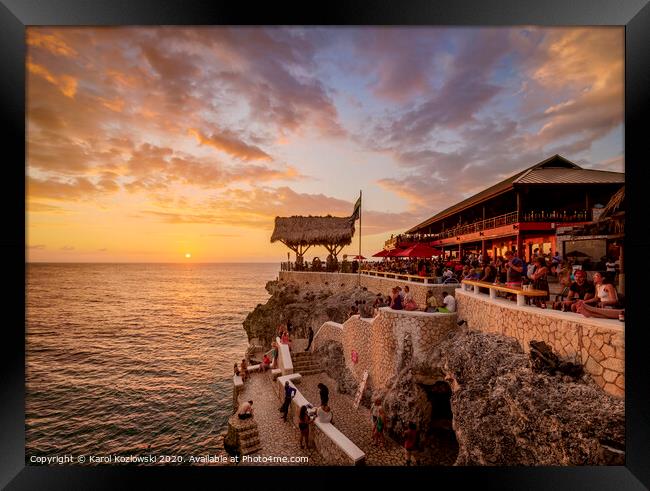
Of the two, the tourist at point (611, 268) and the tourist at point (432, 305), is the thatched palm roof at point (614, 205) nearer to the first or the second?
the tourist at point (611, 268)

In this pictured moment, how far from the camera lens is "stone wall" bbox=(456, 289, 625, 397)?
151 inches

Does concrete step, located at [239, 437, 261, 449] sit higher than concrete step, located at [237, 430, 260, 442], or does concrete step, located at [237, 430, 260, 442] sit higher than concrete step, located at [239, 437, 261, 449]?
concrete step, located at [237, 430, 260, 442]

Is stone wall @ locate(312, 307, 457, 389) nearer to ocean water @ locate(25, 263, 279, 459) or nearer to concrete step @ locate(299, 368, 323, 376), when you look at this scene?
concrete step @ locate(299, 368, 323, 376)

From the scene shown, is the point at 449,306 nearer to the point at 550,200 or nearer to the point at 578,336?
the point at 578,336

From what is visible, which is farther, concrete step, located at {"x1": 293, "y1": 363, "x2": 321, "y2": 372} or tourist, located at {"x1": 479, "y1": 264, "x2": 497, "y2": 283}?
concrete step, located at {"x1": 293, "y1": 363, "x2": 321, "y2": 372}

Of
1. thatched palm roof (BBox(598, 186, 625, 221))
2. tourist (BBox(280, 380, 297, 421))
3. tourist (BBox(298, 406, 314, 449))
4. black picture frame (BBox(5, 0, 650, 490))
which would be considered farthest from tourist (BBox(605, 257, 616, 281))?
tourist (BBox(280, 380, 297, 421))

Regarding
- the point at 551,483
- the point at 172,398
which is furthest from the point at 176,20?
the point at 172,398

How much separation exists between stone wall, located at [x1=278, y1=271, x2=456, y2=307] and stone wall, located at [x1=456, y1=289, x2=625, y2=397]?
3686mm

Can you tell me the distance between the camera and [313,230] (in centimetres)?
2205

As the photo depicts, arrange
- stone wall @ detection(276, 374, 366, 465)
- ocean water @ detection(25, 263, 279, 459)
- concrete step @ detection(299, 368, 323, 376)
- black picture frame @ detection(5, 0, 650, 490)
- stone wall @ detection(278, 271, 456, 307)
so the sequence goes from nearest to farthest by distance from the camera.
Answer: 1. black picture frame @ detection(5, 0, 650, 490)
2. stone wall @ detection(276, 374, 366, 465)
3. stone wall @ detection(278, 271, 456, 307)
4. ocean water @ detection(25, 263, 279, 459)
5. concrete step @ detection(299, 368, 323, 376)

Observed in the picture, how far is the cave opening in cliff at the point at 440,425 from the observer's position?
6.91 meters

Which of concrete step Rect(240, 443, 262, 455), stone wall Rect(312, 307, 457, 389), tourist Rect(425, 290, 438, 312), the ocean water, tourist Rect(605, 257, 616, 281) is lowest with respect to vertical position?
the ocean water

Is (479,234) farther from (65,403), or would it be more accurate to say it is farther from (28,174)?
(65,403)

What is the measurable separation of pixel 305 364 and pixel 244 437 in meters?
5.12
